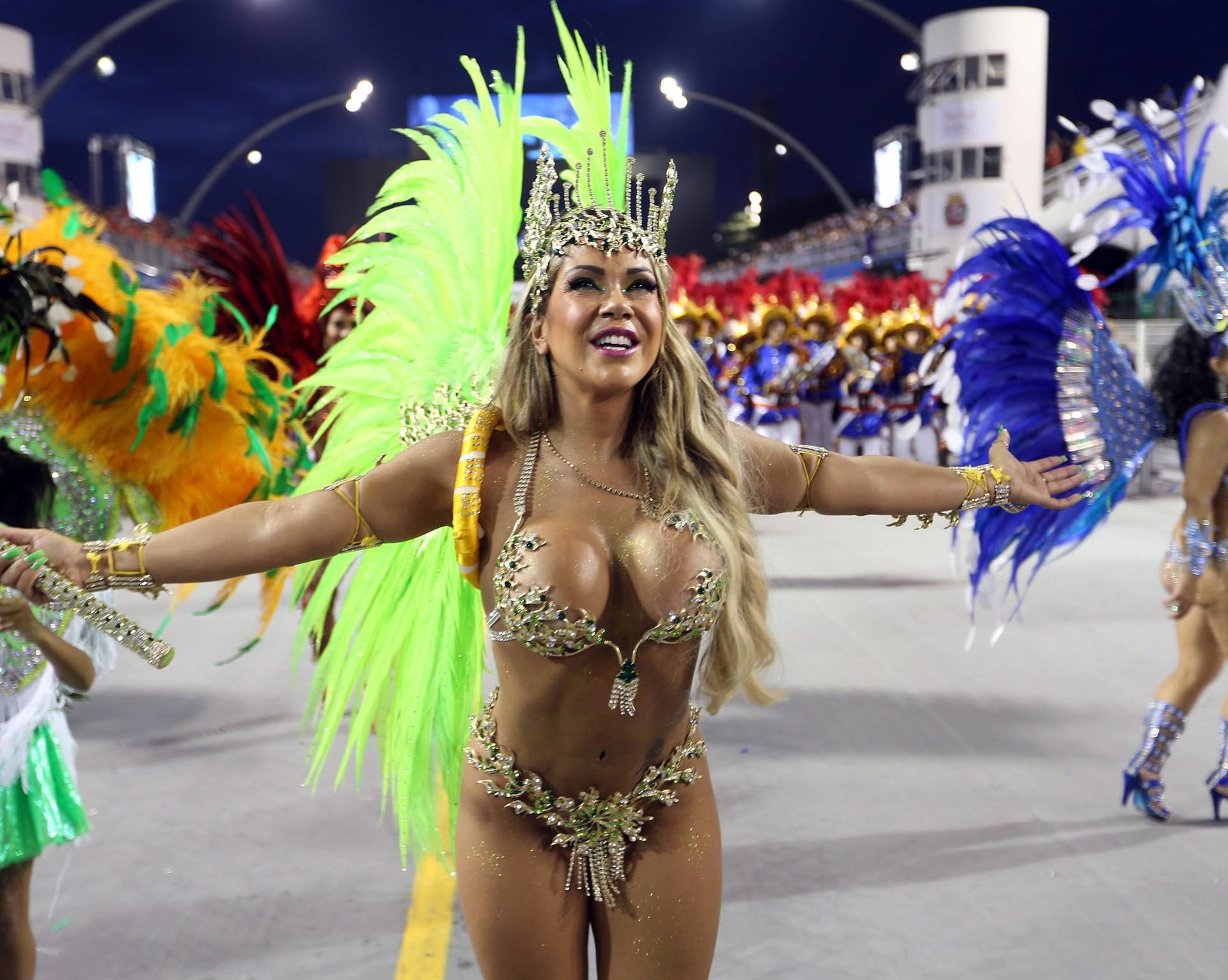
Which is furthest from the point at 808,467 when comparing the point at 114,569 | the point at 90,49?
the point at 90,49

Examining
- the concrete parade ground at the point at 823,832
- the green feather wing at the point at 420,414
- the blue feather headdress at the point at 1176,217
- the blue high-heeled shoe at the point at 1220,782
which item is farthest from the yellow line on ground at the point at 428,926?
the blue feather headdress at the point at 1176,217

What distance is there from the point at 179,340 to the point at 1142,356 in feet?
44.5

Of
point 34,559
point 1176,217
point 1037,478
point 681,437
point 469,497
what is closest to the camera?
point 34,559

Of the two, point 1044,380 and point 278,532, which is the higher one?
point 1044,380

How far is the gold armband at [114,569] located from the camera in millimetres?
1946

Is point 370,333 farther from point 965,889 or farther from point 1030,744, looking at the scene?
point 1030,744

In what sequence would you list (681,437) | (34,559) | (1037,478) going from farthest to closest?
(1037,478)
(681,437)
(34,559)

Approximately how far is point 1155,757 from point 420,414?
3.06 metres

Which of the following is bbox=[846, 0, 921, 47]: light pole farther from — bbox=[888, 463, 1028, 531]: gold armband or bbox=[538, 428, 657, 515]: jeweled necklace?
bbox=[538, 428, 657, 515]: jeweled necklace

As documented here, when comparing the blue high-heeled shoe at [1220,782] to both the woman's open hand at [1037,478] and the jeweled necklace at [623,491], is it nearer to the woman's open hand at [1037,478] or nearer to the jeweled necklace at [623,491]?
the woman's open hand at [1037,478]

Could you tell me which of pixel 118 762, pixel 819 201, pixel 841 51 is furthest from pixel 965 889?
pixel 841 51

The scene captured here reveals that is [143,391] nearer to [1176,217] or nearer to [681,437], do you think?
[681,437]

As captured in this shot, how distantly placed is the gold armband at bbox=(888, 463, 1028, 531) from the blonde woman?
0.41 metres

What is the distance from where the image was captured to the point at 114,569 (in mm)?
1959
